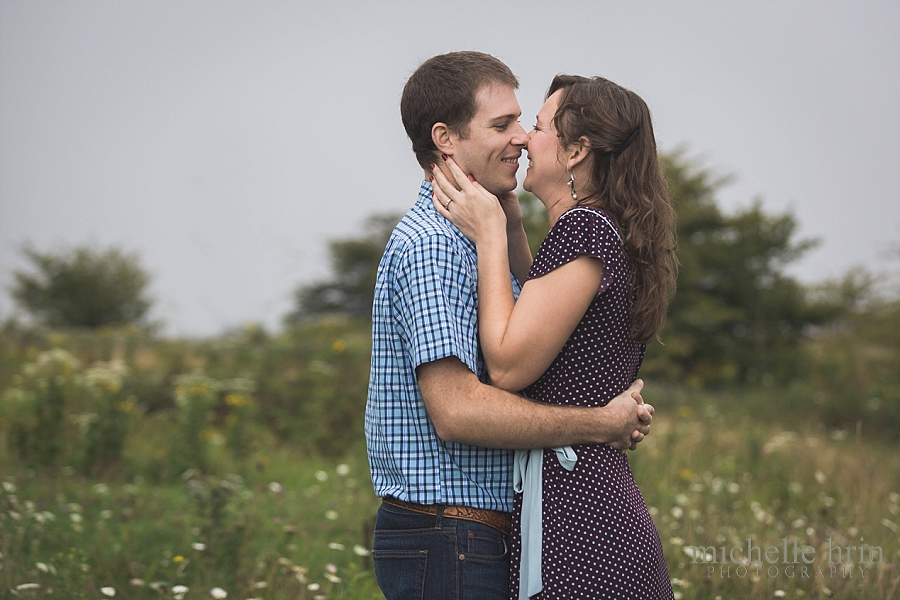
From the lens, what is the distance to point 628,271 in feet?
7.73

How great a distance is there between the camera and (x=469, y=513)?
2.28 metres

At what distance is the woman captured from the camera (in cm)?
220

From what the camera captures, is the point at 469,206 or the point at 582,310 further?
the point at 469,206

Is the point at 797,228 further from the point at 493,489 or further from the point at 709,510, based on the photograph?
the point at 493,489

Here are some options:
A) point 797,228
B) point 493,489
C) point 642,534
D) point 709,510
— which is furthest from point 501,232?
point 797,228

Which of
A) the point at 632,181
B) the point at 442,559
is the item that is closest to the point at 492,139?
the point at 632,181

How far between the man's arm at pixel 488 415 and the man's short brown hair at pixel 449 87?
2.58 feet

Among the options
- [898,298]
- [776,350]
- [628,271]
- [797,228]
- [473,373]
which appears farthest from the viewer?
[797,228]

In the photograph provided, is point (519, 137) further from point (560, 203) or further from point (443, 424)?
point (443, 424)

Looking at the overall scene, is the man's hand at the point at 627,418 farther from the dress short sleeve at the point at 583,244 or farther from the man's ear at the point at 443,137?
the man's ear at the point at 443,137

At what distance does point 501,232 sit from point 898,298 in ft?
50.9

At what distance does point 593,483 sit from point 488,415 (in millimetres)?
383

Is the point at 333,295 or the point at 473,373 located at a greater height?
the point at 333,295

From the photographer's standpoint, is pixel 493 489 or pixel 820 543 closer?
pixel 493 489
